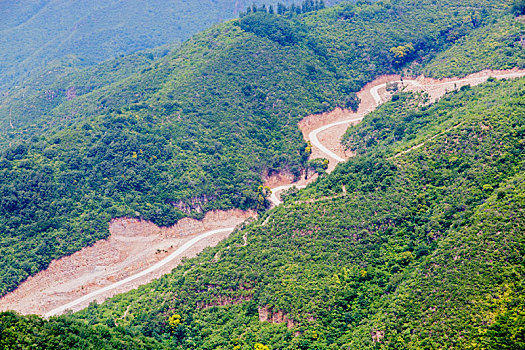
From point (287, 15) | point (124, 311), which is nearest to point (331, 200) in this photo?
point (124, 311)

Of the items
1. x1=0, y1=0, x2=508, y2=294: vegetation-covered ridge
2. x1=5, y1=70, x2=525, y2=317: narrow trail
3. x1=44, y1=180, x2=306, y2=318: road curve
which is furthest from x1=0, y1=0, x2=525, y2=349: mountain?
x1=44, y1=180, x2=306, y2=318: road curve

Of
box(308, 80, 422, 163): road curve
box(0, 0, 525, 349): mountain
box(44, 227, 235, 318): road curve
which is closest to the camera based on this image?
box(0, 0, 525, 349): mountain

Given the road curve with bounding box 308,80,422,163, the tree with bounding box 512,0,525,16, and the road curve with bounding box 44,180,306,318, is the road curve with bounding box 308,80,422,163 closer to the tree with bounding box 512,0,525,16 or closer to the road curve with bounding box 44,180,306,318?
the road curve with bounding box 44,180,306,318

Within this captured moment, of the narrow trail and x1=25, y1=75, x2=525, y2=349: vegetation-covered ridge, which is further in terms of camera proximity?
the narrow trail

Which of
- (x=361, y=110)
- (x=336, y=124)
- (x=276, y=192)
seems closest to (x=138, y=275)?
(x=276, y=192)

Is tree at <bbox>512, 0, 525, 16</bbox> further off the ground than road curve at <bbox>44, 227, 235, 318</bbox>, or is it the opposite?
tree at <bbox>512, 0, 525, 16</bbox>

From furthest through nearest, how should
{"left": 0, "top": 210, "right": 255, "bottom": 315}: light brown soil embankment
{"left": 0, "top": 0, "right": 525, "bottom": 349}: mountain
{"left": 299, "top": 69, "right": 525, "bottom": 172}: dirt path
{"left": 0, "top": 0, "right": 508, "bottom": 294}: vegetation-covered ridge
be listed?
{"left": 299, "top": 69, "right": 525, "bottom": 172}: dirt path, {"left": 0, "top": 0, "right": 508, "bottom": 294}: vegetation-covered ridge, {"left": 0, "top": 210, "right": 255, "bottom": 315}: light brown soil embankment, {"left": 0, "top": 0, "right": 525, "bottom": 349}: mountain

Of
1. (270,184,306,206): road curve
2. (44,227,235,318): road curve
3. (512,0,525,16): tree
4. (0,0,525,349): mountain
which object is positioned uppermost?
(512,0,525,16): tree
